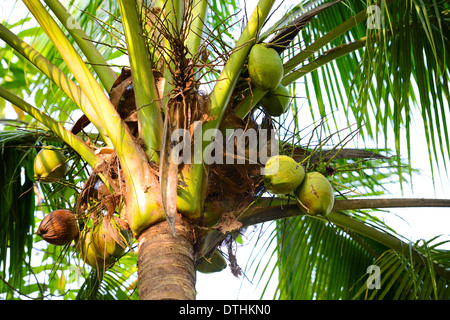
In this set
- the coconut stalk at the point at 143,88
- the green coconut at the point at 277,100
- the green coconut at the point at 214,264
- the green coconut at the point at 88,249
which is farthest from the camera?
the green coconut at the point at 214,264

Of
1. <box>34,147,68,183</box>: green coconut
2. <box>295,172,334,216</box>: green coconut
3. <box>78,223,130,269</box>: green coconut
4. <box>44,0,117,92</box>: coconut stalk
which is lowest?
<box>78,223,130,269</box>: green coconut

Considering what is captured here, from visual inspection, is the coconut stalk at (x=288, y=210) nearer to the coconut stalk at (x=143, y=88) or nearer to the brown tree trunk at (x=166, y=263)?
the brown tree trunk at (x=166, y=263)

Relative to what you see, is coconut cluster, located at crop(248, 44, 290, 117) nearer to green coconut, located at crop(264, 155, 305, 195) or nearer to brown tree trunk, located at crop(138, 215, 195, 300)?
green coconut, located at crop(264, 155, 305, 195)

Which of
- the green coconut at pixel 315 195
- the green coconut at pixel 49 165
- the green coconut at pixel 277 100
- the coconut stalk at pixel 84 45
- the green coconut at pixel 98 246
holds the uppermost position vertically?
the coconut stalk at pixel 84 45

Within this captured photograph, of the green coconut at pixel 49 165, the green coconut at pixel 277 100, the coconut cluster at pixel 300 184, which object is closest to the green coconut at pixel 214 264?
the coconut cluster at pixel 300 184

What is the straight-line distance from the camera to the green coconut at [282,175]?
5.71 feet

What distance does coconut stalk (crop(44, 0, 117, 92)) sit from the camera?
2057 millimetres

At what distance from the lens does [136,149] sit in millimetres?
1750

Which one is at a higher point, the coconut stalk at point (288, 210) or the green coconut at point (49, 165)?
the green coconut at point (49, 165)

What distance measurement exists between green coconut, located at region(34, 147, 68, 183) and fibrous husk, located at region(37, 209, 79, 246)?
0.27 metres

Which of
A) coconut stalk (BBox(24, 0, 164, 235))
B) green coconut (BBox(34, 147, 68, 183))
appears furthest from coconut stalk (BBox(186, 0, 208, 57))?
green coconut (BBox(34, 147, 68, 183))

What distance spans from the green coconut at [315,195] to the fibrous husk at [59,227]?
2.71 feet
